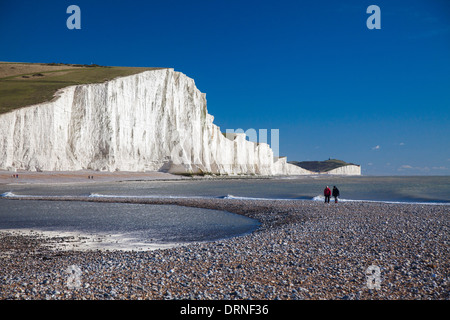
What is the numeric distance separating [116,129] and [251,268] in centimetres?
4573

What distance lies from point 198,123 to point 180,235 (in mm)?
55104

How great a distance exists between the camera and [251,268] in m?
6.35

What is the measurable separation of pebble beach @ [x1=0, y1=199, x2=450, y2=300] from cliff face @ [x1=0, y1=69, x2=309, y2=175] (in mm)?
34515

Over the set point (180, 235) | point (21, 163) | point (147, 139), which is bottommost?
point (180, 235)

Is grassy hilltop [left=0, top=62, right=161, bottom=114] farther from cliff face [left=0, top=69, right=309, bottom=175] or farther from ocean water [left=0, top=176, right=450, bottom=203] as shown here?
ocean water [left=0, top=176, right=450, bottom=203]

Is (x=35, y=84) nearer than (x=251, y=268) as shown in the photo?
No

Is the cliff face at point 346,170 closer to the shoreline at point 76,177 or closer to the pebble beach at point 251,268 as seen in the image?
the shoreline at point 76,177

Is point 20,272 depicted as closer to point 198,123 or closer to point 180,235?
point 180,235

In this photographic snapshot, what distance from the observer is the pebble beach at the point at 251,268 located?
16.8ft

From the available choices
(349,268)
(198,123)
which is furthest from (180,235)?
(198,123)

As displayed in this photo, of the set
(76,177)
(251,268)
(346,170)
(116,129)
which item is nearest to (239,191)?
(76,177)

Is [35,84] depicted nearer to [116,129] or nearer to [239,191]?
[116,129]

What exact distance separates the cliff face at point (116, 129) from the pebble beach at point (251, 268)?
3452cm

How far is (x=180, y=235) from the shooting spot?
34.7 feet
